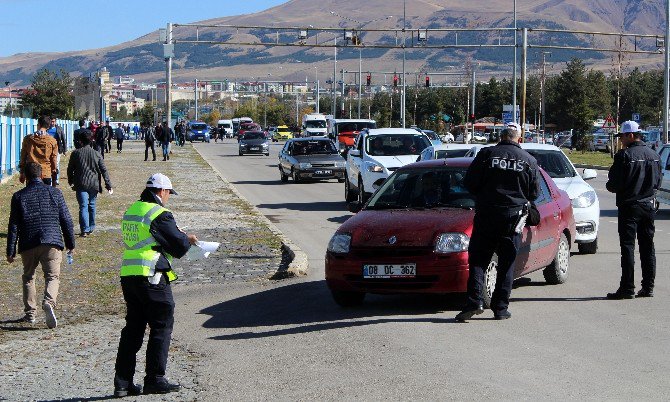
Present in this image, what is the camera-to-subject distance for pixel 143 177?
127 ft

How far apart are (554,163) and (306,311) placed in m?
7.64

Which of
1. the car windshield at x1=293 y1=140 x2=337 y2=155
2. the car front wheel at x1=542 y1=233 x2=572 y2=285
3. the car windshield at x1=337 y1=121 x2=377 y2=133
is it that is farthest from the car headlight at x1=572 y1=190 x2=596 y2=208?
the car windshield at x1=337 y1=121 x2=377 y2=133

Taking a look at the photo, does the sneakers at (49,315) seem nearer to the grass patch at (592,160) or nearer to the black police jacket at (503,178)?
the black police jacket at (503,178)

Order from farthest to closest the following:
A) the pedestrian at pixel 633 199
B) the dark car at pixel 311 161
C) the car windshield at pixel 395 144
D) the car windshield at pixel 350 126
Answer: the car windshield at pixel 350 126 → the dark car at pixel 311 161 → the car windshield at pixel 395 144 → the pedestrian at pixel 633 199

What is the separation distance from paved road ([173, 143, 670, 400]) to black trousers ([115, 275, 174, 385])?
456 millimetres

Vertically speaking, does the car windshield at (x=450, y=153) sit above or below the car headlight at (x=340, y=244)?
above

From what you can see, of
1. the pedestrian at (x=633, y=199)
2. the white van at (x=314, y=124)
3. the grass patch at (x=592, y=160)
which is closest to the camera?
the pedestrian at (x=633, y=199)

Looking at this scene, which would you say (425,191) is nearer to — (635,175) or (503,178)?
(503,178)

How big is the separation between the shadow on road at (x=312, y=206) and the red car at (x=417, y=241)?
13.7m

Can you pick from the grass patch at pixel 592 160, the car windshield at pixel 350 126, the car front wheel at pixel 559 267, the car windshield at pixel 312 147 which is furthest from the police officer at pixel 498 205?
the grass patch at pixel 592 160

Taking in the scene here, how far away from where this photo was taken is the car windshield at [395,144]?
27422 mm

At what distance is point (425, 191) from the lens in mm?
12156

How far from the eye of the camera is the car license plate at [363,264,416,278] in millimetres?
10828

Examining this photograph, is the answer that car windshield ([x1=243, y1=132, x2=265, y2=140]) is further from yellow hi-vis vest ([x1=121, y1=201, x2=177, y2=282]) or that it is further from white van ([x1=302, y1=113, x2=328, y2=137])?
yellow hi-vis vest ([x1=121, y1=201, x2=177, y2=282])
